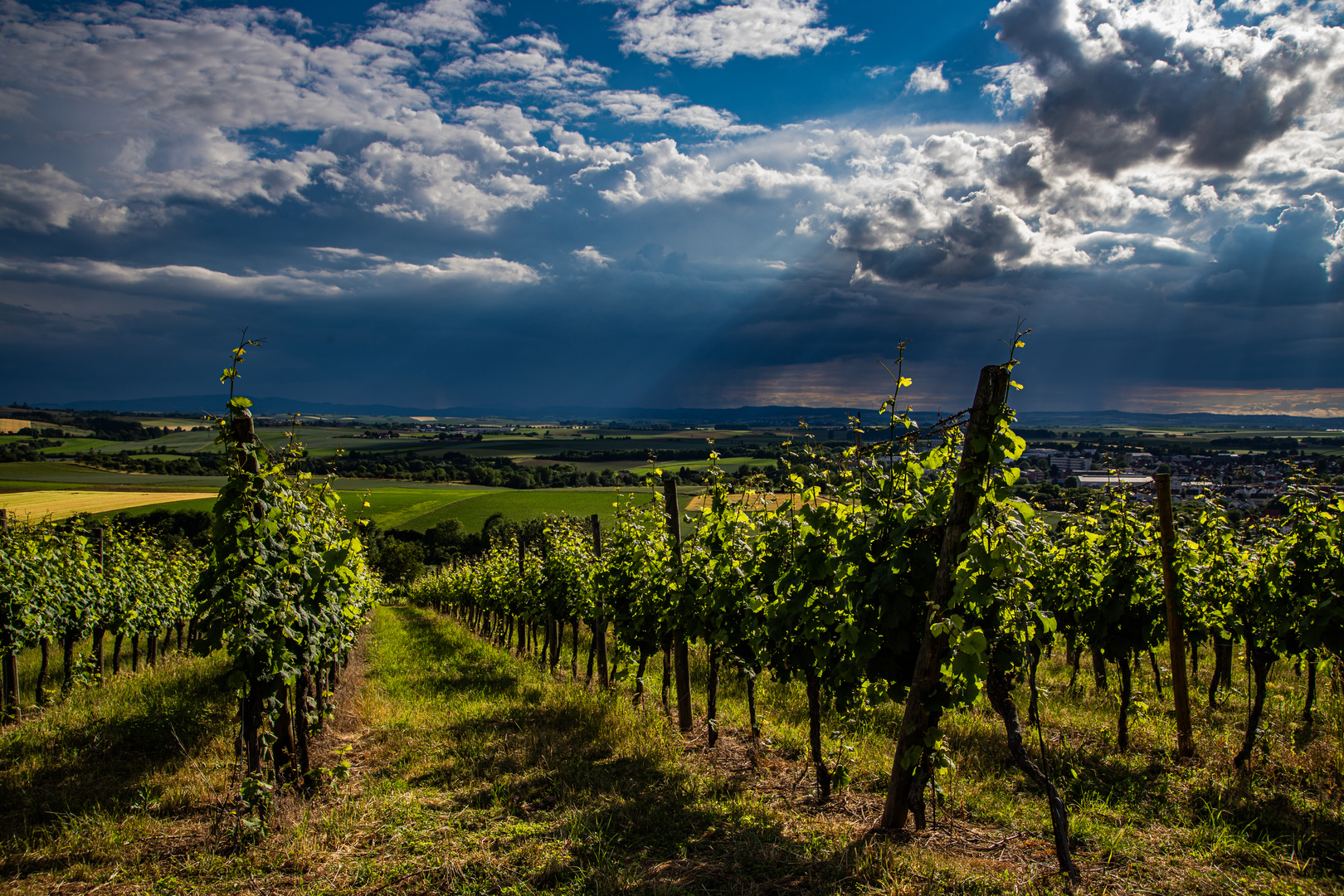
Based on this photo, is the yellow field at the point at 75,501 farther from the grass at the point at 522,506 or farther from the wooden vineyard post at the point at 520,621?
the wooden vineyard post at the point at 520,621

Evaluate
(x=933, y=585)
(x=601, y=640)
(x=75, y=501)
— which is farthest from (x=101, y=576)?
(x=75, y=501)

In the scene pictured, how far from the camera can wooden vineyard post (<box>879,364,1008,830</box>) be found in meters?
3.80

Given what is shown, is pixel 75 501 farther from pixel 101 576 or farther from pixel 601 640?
pixel 601 640

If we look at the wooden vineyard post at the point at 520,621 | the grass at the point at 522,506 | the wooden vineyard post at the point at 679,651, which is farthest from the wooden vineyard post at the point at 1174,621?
the grass at the point at 522,506

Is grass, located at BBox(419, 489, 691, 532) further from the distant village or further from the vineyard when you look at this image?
the distant village

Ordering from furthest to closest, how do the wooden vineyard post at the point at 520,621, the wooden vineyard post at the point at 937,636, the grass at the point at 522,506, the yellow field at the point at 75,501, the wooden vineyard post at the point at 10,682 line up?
the grass at the point at 522,506
the yellow field at the point at 75,501
the wooden vineyard post at the point at 520,621
the wooden vineyard post at the point at 10,682
the wooden vineyard post at the point at 937,636

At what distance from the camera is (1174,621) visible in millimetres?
6391

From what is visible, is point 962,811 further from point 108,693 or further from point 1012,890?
point 108,693

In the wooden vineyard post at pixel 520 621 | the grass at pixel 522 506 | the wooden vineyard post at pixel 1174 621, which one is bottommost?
the grass at pixel 522 506

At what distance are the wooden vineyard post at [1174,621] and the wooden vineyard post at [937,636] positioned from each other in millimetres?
3846

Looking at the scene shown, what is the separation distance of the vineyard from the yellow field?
32.8 meters

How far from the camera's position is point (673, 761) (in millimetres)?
6516

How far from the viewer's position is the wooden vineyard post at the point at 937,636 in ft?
12.5

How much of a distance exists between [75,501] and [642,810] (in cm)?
4837
